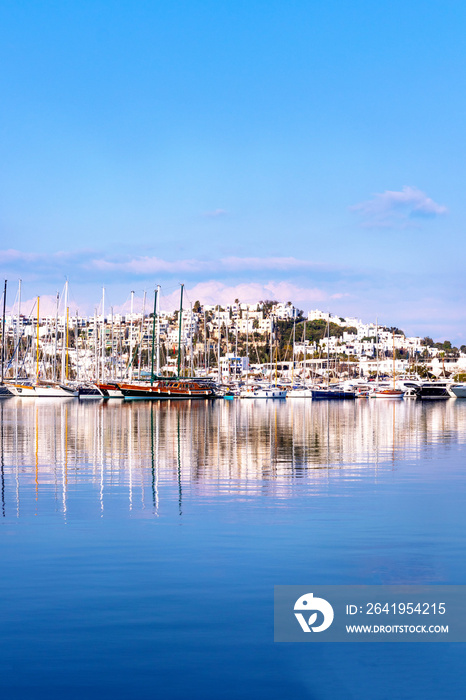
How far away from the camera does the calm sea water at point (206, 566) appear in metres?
8.83

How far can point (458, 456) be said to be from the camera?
1281 inches

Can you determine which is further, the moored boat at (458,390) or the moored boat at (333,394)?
the moored boat at (458,390)

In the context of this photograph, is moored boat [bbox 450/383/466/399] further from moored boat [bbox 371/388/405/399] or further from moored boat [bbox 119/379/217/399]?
moored boat [bbox 119/379/217/399]

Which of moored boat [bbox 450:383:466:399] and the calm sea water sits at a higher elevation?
the calm sea water

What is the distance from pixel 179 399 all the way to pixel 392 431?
67715 millimetres

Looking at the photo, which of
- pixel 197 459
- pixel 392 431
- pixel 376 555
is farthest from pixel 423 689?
pixel 392 431

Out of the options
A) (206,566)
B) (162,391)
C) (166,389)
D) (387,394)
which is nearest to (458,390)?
(387,394)

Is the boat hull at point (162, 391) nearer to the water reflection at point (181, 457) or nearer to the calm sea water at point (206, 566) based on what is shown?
the water reflection at point (181, 457)

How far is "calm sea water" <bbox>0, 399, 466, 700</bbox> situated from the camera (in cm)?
883

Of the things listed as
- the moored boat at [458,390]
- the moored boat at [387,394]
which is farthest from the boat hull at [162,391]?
the moored boat at [458,390]

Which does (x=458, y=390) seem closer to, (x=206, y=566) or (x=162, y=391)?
(x=162, y=391)

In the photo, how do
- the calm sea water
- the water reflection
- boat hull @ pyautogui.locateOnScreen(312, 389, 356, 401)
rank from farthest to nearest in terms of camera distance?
boat hull @ pyautogui.locateOnScreen(312, 389, 356, 401) → the water reflection → the calm sea water

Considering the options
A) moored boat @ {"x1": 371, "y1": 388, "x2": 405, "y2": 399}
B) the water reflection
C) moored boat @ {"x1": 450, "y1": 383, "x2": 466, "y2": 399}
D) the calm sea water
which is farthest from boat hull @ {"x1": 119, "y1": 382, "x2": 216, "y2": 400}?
the calm sea water

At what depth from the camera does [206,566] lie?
44.1 ft
